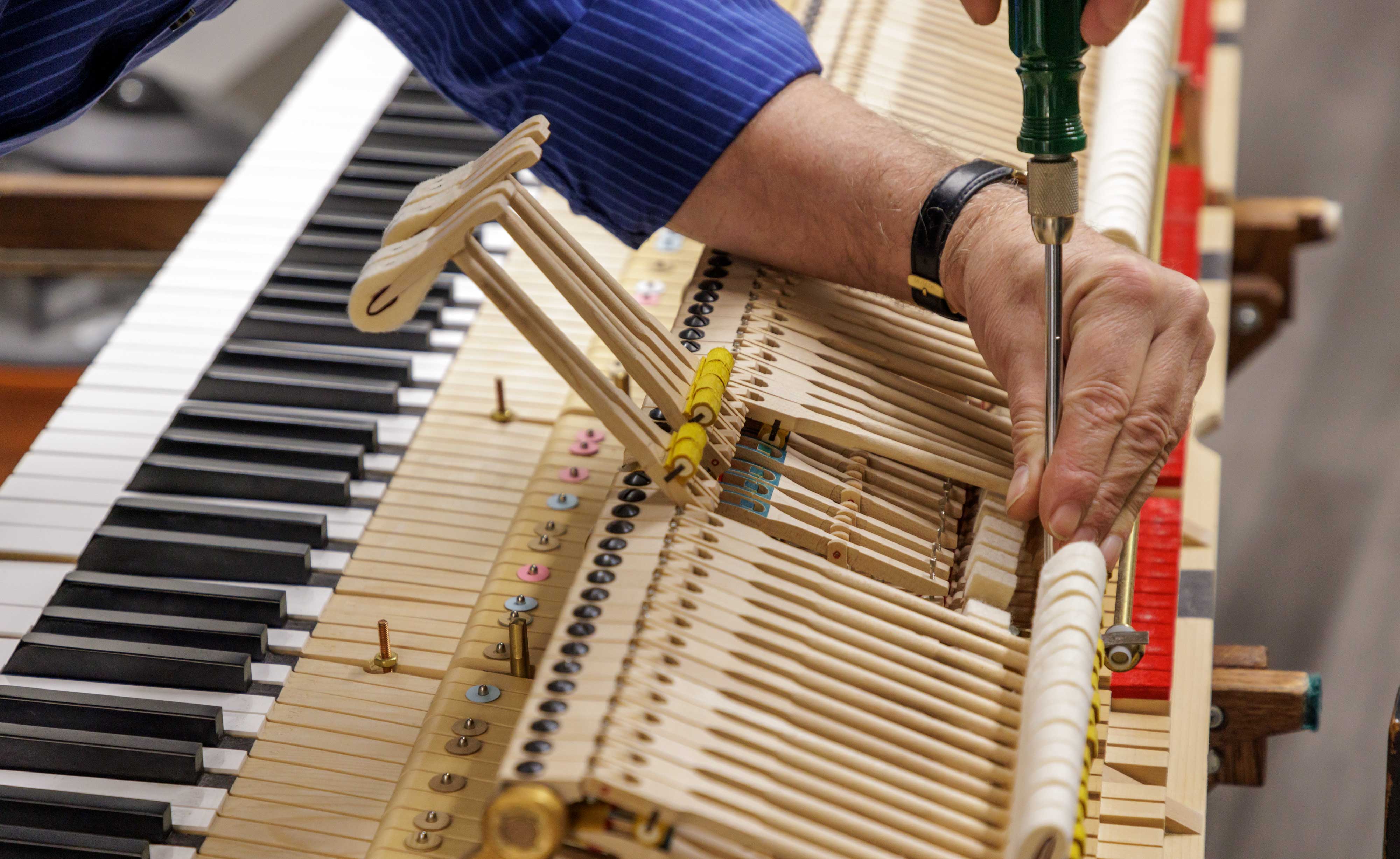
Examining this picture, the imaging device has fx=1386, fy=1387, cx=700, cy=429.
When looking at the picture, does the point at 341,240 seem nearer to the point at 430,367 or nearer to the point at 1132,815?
the point at 430,367

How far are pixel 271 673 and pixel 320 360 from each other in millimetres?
590

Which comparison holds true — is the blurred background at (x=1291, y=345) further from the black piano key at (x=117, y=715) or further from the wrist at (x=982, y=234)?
the wrist at (x=982, y=234)

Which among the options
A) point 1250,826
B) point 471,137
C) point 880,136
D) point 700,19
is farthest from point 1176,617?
point 1250,826

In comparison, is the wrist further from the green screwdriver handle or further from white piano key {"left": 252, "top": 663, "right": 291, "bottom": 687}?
white piano key {"left": 252, "top": 663, "right": 291, "bottom": 687}

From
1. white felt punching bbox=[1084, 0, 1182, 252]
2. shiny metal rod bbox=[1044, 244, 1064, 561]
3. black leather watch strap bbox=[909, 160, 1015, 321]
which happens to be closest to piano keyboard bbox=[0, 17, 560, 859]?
black leather watch strap bbox=[909, 160, 1015, 321]

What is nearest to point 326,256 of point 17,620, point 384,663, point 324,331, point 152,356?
point 324,331

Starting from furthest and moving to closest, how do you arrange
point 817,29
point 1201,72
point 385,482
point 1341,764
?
point 1341,764 → point 1201,72 → point 817,29 → point 385,482

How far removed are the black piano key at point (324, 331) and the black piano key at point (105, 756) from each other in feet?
2.36

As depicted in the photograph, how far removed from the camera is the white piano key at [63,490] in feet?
5.57

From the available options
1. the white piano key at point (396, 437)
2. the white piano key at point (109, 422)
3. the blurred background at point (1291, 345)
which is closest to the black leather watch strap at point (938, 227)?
the white piano key at point (396, 437)

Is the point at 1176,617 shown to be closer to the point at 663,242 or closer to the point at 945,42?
the point at 663,242

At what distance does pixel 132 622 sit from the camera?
1.49 m

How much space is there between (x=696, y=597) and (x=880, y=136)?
0.71m

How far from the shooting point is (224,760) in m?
1.34
